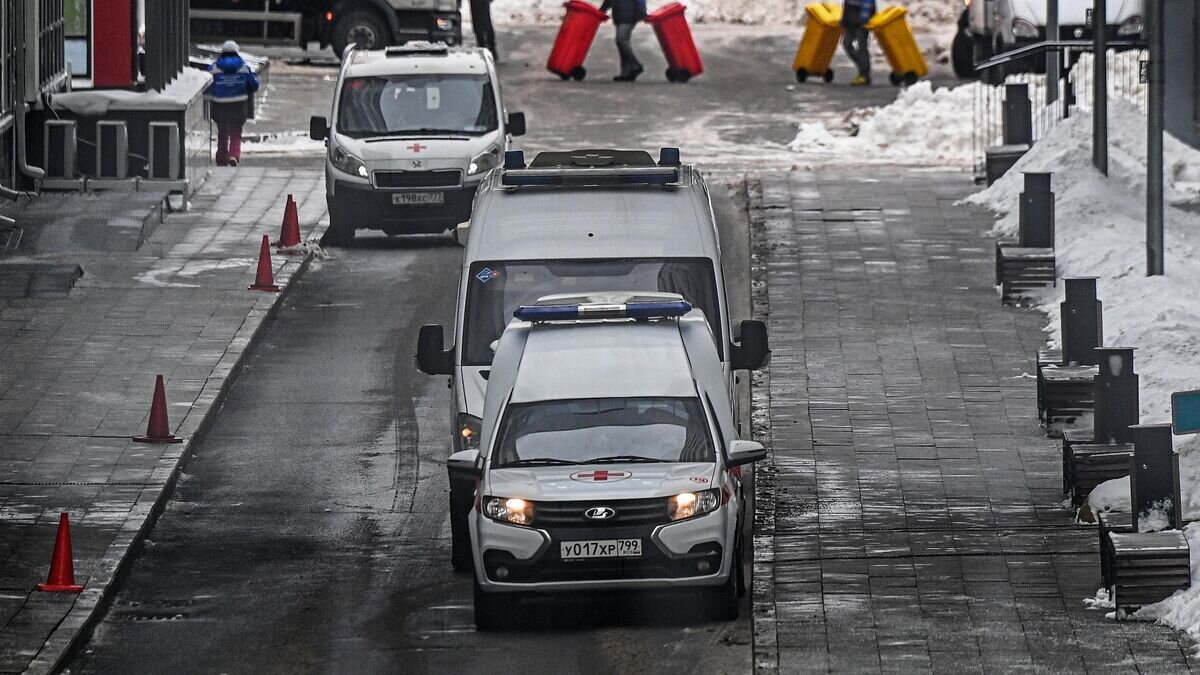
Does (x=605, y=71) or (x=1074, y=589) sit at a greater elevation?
(x=605, y=71)

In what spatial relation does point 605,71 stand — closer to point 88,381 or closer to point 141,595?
point 88,381

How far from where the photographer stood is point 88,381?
18500 millimetres

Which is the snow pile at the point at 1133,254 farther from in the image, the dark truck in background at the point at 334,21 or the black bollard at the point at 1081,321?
the dark truck in background at the point at 334,21

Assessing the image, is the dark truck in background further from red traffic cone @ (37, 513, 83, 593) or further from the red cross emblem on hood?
the red cross emblem on hood

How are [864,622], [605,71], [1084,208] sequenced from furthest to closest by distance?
1. [605,71]
2. [1084,208]
3. [864,622]

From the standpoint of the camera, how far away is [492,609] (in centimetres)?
1250

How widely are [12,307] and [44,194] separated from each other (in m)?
5.94

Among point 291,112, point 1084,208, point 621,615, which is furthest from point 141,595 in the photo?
point 291,112

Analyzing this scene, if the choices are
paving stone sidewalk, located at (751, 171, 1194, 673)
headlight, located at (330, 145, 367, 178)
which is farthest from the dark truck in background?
paving stone sidewalk, located at (751, 171, 1194, 673)

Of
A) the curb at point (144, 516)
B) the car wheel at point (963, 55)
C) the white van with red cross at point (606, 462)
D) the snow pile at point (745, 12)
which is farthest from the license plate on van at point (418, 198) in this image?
the snow pile at point (745, 12)

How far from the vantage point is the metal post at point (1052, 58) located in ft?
92.7

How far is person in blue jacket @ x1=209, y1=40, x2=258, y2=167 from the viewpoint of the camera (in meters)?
30.7

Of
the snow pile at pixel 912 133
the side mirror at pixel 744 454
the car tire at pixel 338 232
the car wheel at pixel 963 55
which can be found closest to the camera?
the side mirror at pixel 744 454

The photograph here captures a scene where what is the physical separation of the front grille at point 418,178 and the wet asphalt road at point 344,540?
780 millimetres
